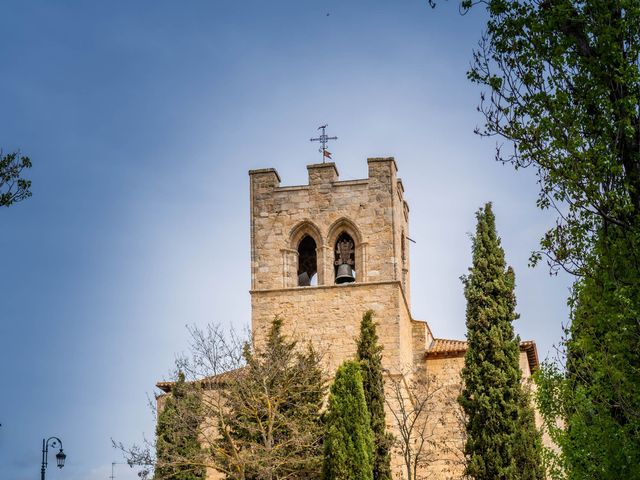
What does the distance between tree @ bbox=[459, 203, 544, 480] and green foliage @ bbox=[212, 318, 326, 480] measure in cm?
374

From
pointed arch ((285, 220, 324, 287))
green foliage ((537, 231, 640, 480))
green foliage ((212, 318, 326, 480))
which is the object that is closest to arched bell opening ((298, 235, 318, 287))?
pointed arch ((285, 220, 324, 287))

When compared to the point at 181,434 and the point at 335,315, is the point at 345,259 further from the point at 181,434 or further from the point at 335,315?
the point at 181,434

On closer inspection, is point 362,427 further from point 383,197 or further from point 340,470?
point 383,197

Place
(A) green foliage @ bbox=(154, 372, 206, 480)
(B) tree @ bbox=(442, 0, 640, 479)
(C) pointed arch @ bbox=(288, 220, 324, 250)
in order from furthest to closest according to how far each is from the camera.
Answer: (C) pointed arch @ bbox=(288, 220, 324, 250) < (A) green foliage @ bbox=(154, 372, 206, 480) < (B) tree @ bbox=(442, 0, 640, 479)

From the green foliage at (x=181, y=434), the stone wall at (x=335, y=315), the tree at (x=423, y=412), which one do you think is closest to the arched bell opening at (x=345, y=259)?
the stone wall at (x=335, y=315)

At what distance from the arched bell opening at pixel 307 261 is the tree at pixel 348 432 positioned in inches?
313

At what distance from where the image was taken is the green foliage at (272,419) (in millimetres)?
24734

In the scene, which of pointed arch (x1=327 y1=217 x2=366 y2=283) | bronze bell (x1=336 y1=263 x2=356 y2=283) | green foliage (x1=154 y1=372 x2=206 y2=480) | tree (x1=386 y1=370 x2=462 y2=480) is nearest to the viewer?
green foliage (x1=154 y1=372 x2=206 y2=480)

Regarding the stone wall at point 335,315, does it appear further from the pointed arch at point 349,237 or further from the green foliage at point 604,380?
the green foliage at point 604,380

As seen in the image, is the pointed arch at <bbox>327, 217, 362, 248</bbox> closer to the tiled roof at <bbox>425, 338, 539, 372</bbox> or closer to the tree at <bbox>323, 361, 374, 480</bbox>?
the tiled roof at <bbox>425, 338, 539, 372</bbox>

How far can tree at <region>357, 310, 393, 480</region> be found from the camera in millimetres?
25938

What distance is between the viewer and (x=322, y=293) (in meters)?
30.8

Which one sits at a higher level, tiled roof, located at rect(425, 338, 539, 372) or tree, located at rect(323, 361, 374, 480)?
tiled roof, located at rect(425, 338, 539, 372)

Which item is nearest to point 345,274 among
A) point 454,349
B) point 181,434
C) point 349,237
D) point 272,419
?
point 349,237
